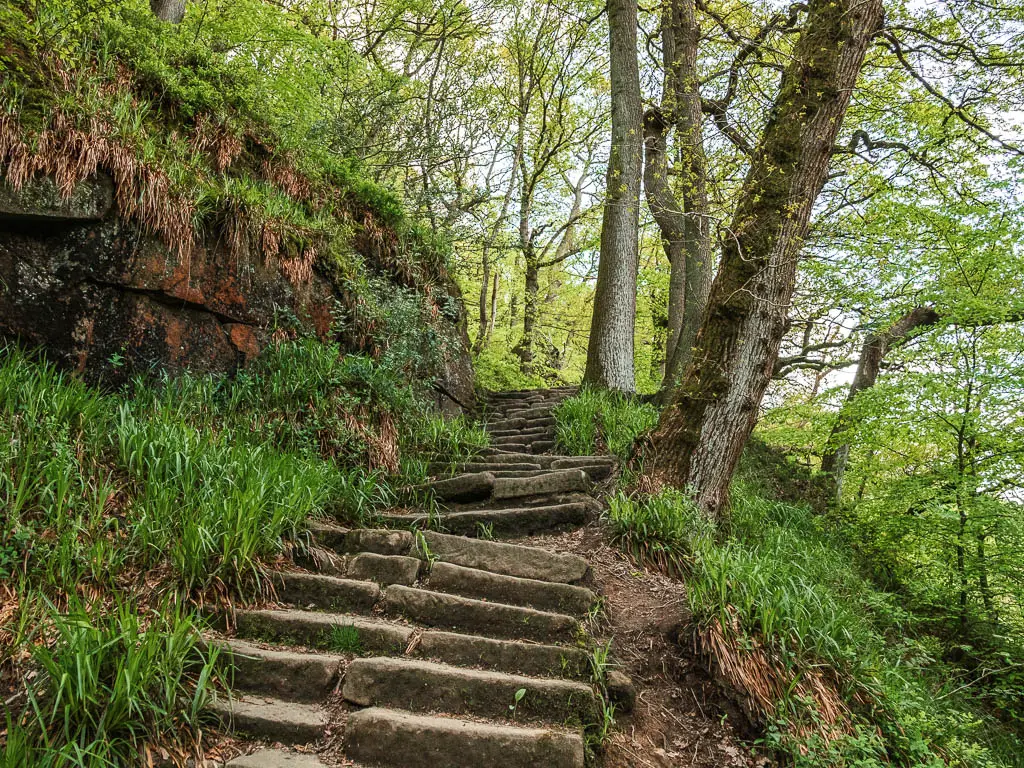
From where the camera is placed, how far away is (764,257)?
4.39m

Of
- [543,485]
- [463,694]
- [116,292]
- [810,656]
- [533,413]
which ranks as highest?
[116,292]

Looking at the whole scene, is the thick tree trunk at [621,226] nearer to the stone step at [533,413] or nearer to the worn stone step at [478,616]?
the stone step at [533,413]

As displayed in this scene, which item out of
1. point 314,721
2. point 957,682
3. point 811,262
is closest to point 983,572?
point 957,682

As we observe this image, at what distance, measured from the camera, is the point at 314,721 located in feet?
7.75

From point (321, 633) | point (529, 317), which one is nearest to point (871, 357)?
point (529, 317)

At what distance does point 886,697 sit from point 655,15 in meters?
12.0

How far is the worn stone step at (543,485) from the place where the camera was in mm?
4680

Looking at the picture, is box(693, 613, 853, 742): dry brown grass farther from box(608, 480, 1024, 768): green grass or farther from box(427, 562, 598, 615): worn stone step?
box(427, 562, 598, 615): worn stone step

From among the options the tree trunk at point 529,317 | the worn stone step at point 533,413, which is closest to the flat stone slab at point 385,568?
the worn stone step at point 533,413

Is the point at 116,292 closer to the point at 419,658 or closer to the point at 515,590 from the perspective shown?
the point at 419,658

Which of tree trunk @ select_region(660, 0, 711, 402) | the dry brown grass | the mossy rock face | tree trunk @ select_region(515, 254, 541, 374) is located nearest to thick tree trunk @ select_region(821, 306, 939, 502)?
tree trunk @ select_region(660, 0, 711, 402)

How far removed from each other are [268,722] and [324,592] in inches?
33.5

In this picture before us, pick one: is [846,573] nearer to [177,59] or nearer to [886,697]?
[886,697]

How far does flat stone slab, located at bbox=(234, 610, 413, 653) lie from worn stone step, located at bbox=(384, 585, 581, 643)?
9.8 inches
